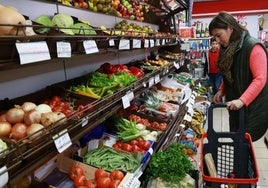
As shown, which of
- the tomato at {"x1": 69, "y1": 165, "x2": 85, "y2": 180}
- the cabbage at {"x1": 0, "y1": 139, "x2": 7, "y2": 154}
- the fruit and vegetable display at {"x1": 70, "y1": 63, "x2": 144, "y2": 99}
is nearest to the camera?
the cabbage at {"x1": 0, "y1": 139, "x2": 7, "y2": 154}

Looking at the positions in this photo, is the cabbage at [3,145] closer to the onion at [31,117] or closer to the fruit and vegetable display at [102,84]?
the onion at [31,117]

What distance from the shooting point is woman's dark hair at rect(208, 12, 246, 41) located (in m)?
2.57

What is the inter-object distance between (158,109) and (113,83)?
1.36 metres

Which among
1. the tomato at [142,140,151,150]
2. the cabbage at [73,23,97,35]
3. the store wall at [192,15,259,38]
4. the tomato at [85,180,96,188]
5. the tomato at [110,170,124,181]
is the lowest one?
the tomato at [85,180,96,188]

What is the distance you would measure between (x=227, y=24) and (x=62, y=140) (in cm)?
193

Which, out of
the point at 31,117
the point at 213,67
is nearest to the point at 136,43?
the point at 31,117

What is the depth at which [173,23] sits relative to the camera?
547 cm

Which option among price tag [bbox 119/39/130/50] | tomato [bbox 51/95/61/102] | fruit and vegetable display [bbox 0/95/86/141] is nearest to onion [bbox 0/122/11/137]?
fruit and vegetable display [bbox 0/95/86/141]

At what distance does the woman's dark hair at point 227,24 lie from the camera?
2.57 meters

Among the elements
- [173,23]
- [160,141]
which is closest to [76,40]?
[160,141]

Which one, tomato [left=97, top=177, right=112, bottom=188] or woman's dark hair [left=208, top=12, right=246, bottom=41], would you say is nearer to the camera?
tomato [left=97, top=177, right=112, bottom=188]

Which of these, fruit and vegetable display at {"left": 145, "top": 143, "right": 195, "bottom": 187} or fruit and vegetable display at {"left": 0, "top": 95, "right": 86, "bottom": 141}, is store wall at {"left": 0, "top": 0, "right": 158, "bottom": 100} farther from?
fruit and vegetable display at {"left": 145, "top": 143, "right": 195, "bottom": 187}

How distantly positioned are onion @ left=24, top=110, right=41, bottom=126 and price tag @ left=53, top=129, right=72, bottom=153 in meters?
0.17

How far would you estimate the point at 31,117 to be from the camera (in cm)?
139
